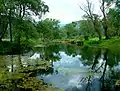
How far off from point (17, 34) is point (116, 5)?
35.5 m

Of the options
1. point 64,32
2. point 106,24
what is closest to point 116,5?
point 106,24

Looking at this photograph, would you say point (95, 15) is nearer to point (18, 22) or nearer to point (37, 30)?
point (37, 30)

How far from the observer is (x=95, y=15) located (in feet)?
235

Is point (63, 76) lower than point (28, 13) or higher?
lower

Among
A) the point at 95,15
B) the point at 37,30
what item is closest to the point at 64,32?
the point at 95,15

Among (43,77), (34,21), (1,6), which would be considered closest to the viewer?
(43,77)

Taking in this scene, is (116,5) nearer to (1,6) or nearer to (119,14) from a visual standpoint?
(119,14)

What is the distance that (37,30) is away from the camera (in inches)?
2018

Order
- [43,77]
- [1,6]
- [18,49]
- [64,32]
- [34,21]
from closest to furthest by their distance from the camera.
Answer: [43,77]
[1,6]
[18,49]
[34,21]
[64,32]

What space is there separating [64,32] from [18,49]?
92725 mm

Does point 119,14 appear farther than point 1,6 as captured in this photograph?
Yes

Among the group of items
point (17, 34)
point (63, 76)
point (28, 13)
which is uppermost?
point (28, 13)

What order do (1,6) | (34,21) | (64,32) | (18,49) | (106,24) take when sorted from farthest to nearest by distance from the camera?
1. (64,32)
2. (106,24)
3. (34,21)
4. (18,49)
5. (1,6)

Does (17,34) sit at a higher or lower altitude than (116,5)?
lower
